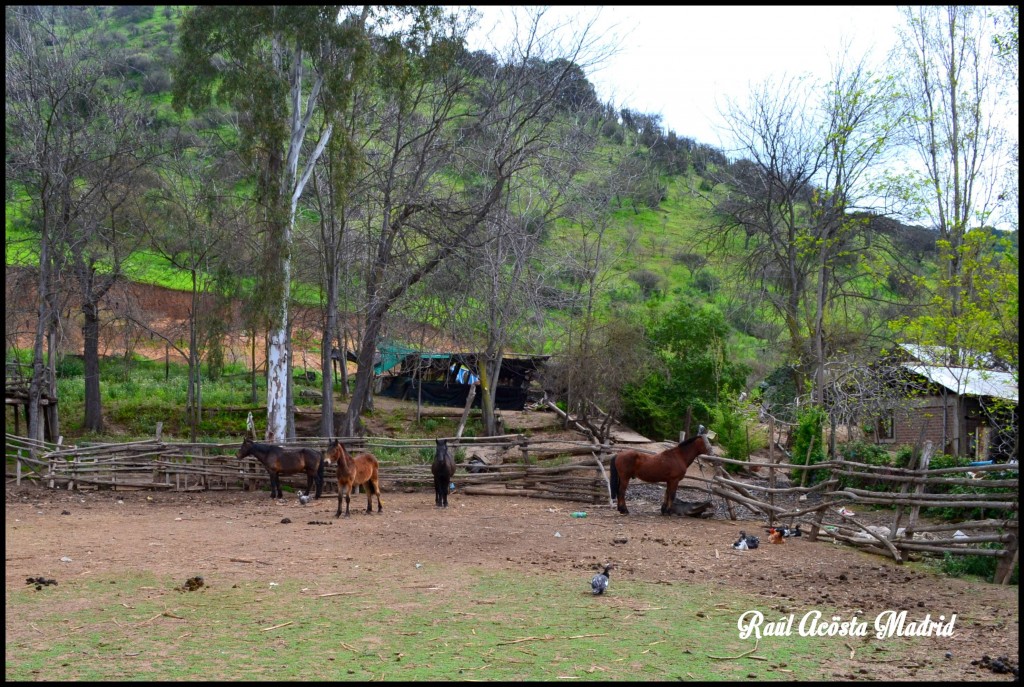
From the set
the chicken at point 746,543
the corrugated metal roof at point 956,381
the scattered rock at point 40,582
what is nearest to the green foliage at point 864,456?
the corrugated metal roof at point 956,381

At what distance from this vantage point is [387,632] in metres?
6.07

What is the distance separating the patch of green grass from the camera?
5.11 m

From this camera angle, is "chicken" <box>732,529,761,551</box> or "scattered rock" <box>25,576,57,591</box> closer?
"scattered rock" <box>25,576,57,591</box>

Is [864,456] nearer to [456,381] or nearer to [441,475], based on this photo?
[441,475]

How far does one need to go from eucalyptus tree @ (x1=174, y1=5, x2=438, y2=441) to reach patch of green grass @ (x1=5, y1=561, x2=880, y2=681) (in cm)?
1107

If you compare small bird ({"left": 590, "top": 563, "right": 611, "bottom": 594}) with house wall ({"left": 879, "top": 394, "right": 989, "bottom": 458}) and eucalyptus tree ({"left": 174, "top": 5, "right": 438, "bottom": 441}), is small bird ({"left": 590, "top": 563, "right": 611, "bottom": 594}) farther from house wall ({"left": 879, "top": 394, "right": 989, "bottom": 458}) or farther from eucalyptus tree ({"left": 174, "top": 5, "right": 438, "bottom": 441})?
house wall ({"left": 879, "top": 394, "right": 989, "bottom": 458})

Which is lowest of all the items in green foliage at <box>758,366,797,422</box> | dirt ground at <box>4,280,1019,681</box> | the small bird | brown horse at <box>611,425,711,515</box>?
dirt ground at <box>4,280,1019,681</box>

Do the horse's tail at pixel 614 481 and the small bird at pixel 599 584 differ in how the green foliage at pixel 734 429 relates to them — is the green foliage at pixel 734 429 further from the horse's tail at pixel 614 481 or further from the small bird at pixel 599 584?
the small bird at pixel 599 584

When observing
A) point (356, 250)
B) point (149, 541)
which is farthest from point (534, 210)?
point (149, 541)

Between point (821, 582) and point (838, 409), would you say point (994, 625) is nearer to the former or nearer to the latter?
point (821, 582)

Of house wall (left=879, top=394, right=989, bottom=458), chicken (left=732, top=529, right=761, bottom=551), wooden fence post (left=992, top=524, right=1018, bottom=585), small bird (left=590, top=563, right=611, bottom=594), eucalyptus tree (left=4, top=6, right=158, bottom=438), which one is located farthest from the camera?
house wall (left=879, top=394, right=989, bottom=458)

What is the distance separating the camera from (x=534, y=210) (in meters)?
25.9

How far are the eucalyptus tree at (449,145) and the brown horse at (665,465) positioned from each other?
680 cm

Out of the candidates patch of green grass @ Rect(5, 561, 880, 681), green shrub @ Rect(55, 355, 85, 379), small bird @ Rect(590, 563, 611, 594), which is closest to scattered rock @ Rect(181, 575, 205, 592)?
patch of green grass @ Rect(5, 561, 880, 681)
